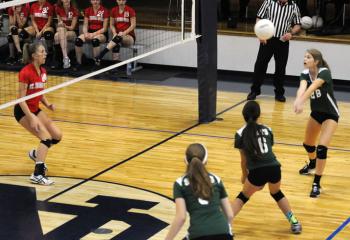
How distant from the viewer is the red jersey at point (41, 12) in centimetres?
1953

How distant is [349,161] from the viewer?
13508 mm

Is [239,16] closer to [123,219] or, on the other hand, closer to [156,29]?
[156,29]

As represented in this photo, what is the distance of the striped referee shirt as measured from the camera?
16.8m

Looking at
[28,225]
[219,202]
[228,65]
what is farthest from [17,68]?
[219,202]

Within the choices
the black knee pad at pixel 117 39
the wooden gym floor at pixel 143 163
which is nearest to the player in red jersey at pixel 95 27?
the black knee pad at pixel 117 39

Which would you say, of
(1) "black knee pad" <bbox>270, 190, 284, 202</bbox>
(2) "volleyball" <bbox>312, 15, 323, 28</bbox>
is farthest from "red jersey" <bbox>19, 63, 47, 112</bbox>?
(2) "volleyball" <bbox>312, 15, 323, 28</bbox>

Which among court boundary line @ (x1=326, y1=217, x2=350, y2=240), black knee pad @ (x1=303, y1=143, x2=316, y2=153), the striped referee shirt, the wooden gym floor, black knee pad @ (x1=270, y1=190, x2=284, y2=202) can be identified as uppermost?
the striped referee shirt

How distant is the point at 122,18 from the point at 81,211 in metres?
8.45

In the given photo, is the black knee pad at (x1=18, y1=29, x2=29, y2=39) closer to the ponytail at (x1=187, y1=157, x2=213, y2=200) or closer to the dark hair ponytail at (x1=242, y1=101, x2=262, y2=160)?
the dark hair ponytail at (x1=242, y1=101, x2=262, y2=160)

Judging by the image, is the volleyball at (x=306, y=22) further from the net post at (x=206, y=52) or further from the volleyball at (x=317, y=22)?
the net post at (x=206, y=52)

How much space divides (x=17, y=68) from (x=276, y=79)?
240 inches

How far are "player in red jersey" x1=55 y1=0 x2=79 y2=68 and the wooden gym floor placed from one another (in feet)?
3.80

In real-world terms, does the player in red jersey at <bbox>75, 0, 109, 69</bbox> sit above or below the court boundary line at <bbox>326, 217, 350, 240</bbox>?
above

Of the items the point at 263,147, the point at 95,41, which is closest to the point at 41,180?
the point at 263,147
